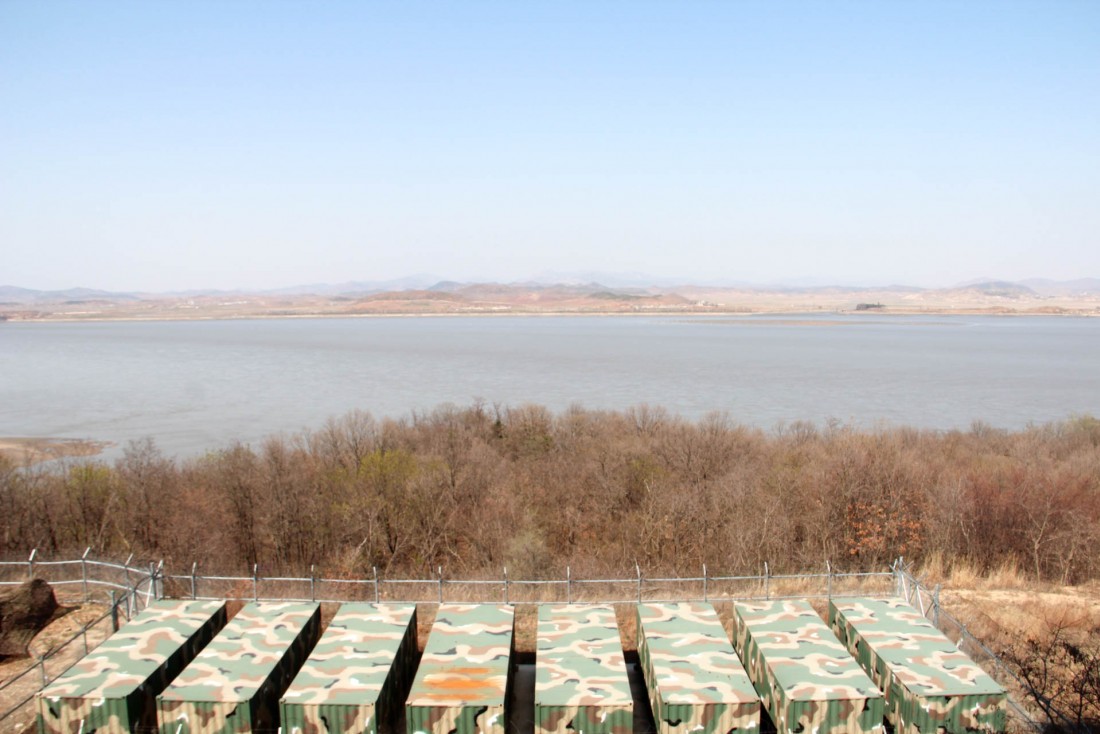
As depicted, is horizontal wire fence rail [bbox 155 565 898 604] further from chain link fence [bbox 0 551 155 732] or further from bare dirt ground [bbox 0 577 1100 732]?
chain link fence [bbox 0 551 155 732]

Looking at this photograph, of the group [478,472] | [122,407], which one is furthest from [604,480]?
→ [122,407]

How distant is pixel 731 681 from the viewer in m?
11.5

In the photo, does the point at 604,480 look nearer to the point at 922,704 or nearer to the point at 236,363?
the point at 922,704

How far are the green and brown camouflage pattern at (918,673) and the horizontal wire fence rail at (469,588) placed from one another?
123 centimetres

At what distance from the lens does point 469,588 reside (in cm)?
1955

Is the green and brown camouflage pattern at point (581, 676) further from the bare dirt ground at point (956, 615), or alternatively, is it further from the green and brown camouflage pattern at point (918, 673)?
the green and brown camouflage pattern at point (918, 673)

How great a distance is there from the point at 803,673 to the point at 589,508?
1990 centimetres

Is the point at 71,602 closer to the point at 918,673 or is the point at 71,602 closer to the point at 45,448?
the point at 918,673

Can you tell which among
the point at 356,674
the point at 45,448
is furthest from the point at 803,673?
the point at 45,448

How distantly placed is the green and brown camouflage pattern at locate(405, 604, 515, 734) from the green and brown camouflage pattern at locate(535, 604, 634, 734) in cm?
58

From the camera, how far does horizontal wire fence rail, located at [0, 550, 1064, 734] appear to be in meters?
14.9

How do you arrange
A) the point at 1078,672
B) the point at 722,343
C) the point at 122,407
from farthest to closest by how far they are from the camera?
the point at 722,343
the point at 122,407
the point at 1078,672

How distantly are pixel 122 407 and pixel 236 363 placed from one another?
2827 cm

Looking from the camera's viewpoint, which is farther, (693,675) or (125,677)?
(693,675)
